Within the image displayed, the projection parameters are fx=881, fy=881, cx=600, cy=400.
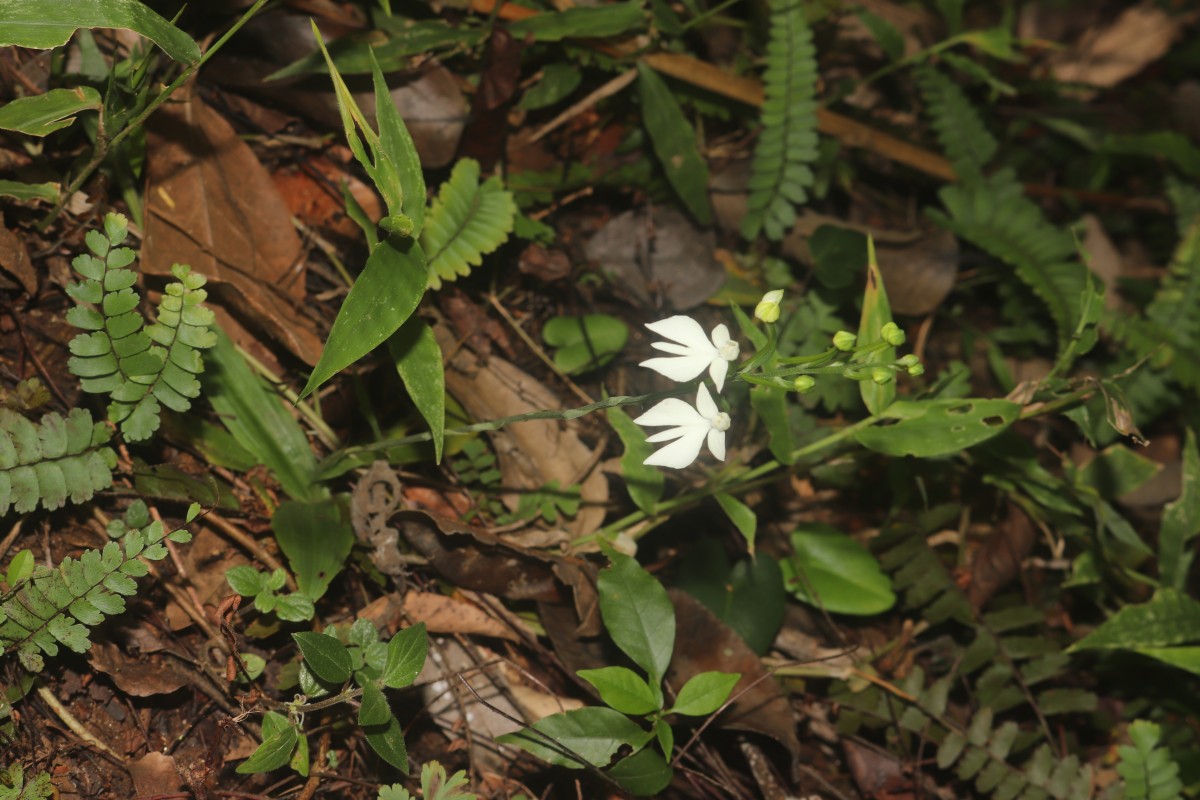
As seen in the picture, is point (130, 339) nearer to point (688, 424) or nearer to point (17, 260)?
point (17, 260)

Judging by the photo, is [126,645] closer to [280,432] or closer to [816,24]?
[280,432]

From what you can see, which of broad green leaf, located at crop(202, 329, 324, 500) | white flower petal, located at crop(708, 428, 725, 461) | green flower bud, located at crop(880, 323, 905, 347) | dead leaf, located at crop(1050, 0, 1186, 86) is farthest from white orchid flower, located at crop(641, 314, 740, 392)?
dead leaf, located at crop(1050, 0, 1186, 86)

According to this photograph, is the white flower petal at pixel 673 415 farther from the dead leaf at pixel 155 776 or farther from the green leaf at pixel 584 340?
the dead leaf at pixel 155 776

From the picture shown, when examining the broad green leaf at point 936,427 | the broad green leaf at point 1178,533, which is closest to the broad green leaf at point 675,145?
the broad green leaf at point 936,427

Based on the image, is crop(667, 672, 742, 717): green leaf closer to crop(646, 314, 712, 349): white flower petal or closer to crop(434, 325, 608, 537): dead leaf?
crop(434, 325, 608, 537): dead leaf

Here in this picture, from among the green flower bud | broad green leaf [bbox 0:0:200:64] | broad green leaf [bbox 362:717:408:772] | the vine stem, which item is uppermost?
broad green leaf [bbox 0:0:200:64]

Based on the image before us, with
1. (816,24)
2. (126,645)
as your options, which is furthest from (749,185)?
(126,645)
